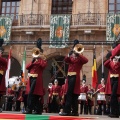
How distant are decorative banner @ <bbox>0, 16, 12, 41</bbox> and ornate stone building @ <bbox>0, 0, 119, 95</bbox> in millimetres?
321

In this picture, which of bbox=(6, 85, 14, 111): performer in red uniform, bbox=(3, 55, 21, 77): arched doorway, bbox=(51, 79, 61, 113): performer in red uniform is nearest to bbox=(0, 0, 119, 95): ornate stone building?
bbox=(3, 55, 21, 77): arched doorway

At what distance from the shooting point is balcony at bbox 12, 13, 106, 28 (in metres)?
17.9

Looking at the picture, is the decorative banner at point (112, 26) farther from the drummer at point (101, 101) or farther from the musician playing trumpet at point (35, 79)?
the musician playing trumpet at point (35, 79)

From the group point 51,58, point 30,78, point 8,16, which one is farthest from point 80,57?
point 8,16

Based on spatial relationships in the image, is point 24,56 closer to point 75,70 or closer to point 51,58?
point 51,58

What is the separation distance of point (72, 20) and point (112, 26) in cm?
259

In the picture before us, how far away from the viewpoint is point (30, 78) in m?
8.16

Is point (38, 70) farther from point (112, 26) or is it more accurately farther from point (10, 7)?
point (10, 7)

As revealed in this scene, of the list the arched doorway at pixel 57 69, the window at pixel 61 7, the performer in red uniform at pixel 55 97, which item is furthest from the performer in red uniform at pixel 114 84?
the window at pixel 61 7

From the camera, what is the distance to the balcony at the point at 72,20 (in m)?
17.9

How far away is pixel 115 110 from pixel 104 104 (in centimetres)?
525

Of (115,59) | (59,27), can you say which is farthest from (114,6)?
(115,59)

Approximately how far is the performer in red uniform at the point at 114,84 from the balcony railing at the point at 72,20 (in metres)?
10.1

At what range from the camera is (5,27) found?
18.6 m
